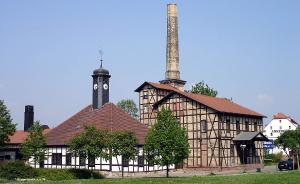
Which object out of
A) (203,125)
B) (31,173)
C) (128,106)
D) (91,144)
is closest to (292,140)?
(203,125)

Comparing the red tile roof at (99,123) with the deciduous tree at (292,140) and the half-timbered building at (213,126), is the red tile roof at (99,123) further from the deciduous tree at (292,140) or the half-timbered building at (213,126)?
the deciduous tree at (292,140)

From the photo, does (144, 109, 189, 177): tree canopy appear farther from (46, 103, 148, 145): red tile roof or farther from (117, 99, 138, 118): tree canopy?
(117, 99, 138, 118): tree canopy

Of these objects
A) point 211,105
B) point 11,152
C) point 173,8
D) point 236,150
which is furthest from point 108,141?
point 173,8

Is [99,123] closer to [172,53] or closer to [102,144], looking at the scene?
[102,144]

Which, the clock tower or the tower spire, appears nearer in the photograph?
the clock tower

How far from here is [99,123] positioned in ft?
156

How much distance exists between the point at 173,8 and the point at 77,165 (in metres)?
32.9

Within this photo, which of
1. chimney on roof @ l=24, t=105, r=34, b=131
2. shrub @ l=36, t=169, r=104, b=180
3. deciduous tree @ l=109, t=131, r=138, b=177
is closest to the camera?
shrub @ l=36, t=169, r=104, b=180

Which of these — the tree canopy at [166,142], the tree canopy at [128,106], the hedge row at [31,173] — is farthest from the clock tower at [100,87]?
the tree canopy at [128,106]

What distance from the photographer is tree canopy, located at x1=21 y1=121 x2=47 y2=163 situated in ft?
151

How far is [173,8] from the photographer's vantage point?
7050 cm

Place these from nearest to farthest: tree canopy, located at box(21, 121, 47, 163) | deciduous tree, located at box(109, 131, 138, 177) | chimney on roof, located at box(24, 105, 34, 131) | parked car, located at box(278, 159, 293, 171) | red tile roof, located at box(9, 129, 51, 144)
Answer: deciduous tree, located at box(109, 131, 138, 177) → parked car, located at box(278, 159, 293, 171) → tree canopy, located at box(21, 121, 47, 163) → red tile roof, located at box(9, 129, 51, 144) → chimney on roof, located at box(24, 105, 34, 131)

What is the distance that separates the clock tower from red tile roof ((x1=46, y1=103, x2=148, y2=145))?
1.02 metres

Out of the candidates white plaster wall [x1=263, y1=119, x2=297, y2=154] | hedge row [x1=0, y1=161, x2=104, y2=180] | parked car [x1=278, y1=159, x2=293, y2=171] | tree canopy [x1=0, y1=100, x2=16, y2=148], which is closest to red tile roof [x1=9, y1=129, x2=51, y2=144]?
tree canopy [x1=0, y1=100, x2=16, y2=148]
